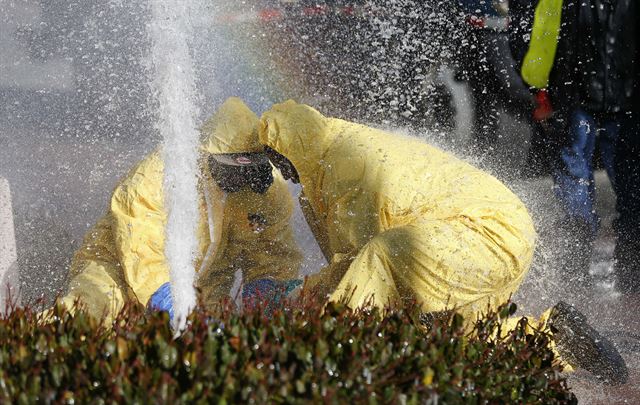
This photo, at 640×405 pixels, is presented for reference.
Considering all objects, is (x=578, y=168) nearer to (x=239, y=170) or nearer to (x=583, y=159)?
(x=583, y=159)

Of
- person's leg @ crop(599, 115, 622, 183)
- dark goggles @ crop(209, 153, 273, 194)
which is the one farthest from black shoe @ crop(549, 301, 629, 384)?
person's leg @ crop(599, 115, 622, 183)

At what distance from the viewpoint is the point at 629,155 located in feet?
18.7

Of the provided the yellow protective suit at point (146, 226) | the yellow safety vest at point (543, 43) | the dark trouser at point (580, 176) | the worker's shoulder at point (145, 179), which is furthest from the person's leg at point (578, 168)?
the worker's shoulder at point (145, 179)

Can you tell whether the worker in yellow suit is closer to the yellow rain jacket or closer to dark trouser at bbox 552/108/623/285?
the yellow rain jacket

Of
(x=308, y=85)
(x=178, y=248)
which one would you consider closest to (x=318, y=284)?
(x=178, y=248)

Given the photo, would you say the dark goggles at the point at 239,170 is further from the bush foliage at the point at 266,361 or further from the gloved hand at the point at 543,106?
the gloved hand at the point at 543,106

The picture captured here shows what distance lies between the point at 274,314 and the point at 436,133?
171 inches

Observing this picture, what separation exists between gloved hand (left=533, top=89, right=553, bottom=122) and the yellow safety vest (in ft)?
0.32

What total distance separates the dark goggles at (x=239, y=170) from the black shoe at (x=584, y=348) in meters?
1.50

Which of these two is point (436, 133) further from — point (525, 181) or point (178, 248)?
point (178, 248)

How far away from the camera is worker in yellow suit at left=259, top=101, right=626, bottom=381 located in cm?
353

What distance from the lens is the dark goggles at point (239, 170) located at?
425 centimetres

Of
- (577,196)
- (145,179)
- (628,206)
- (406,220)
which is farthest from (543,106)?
(145,179)

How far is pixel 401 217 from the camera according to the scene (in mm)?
3801
